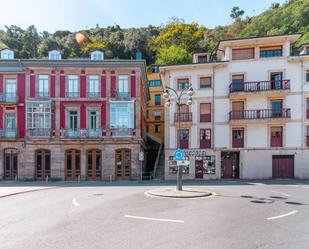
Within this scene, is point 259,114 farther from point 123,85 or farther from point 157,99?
point 157,99

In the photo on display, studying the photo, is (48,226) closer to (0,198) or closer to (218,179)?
(0,198)

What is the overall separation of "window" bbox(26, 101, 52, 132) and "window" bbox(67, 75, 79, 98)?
238cm

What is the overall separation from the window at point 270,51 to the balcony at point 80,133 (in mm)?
18783

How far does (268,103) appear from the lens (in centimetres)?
3067

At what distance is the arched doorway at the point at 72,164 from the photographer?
30406 mm

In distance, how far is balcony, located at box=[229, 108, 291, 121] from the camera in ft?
98.3

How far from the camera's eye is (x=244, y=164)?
30438 mm

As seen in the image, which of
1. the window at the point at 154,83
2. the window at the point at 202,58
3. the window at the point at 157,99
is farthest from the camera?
the window at the point at 154,83

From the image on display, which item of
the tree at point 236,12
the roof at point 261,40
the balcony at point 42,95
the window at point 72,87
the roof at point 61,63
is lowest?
the balcony at point 42,95

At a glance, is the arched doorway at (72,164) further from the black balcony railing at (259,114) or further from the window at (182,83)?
the black balcony railing at (259,114)

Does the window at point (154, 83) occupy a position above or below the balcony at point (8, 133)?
above

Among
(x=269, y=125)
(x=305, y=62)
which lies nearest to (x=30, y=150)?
(x=269, y=125)

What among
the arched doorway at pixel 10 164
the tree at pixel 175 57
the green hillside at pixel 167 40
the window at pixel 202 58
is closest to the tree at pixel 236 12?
the green hillside at pixel 167 40

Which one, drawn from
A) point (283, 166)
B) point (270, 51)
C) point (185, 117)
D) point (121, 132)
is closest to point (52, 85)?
point (121, 132)
